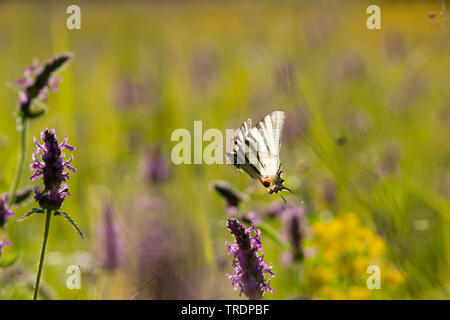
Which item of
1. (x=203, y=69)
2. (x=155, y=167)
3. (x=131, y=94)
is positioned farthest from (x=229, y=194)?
(x=203, y=69)

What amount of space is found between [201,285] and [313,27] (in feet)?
19.4

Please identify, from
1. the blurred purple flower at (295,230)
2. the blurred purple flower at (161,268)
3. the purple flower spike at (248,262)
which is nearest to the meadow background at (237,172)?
the blurred purple flower at (161,268)

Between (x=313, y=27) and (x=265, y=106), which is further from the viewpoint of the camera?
(x=313, y=27)

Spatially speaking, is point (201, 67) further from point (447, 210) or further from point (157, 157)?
point (447, 210)

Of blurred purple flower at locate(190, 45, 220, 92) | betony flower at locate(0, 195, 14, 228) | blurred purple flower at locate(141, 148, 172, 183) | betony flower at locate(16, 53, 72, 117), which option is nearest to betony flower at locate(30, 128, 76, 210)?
betony flower at locate(0, 195, 14, 228)

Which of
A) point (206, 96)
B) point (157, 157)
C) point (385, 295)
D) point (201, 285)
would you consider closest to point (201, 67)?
point (206, 96)

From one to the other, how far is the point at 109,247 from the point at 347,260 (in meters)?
1.10

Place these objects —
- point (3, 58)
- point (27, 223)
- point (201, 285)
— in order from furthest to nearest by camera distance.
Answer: point (3, 58) → point (27, 223) → point (201, 285)

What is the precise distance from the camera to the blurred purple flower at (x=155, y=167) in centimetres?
344

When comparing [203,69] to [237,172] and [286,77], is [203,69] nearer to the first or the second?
[286,77]

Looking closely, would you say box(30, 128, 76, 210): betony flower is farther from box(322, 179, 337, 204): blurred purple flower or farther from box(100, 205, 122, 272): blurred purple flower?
box(322, 179, 337, 204): blurred purple flower

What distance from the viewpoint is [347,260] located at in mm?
2734

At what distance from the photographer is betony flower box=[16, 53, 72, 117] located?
1.87 metres

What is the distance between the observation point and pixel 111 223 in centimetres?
219
